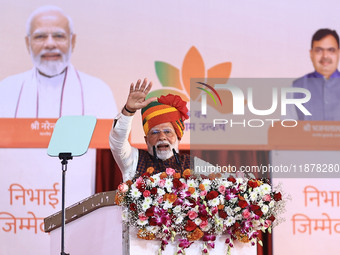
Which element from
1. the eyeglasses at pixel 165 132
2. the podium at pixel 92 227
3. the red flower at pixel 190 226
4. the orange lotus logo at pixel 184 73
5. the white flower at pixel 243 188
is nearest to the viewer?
the red flower at pixel 190 226

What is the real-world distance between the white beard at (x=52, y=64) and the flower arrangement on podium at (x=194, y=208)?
2529 mm

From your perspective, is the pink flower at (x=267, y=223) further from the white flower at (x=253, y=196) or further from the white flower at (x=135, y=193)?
the white flower at (x=135, y=193)

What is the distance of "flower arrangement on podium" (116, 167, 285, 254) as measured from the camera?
8.25ft

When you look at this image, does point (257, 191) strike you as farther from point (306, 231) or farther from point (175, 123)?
point (306, 231)

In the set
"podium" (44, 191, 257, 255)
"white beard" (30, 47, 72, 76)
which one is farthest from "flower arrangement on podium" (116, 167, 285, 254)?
"white beard" (30, 47, 72, 76)

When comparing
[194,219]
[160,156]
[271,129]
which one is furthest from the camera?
[271,129]

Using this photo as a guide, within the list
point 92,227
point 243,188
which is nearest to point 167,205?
point 243,188

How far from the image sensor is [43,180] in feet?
16.1

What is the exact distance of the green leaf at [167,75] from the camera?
4.86 metres

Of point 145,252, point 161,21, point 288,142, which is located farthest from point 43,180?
point 145,252

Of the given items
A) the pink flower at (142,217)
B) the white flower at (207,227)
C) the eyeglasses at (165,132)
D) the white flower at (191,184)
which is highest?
the eyeglasses at (165,132)

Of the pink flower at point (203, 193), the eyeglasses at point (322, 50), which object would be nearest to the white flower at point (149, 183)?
the pink flower at point (203, 193)

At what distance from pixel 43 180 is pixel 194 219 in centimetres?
267

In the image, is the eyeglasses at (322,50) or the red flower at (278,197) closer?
the red flower at (278,197)
